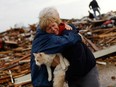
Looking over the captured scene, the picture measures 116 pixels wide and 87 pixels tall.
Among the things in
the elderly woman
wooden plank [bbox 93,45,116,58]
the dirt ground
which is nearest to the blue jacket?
the elderly woman

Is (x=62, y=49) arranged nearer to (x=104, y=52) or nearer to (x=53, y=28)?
(x=53, y=28)

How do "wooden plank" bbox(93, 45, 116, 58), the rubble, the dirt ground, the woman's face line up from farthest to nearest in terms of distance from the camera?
"wooden plank" bbox(93, 45, 116, 58)
the rubble
the dirt ground
the woman's face

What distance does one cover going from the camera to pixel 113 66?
11.0m

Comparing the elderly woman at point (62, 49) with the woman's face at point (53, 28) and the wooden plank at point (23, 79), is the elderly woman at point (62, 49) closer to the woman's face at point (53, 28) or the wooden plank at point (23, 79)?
the woman's face at point (53, 28)

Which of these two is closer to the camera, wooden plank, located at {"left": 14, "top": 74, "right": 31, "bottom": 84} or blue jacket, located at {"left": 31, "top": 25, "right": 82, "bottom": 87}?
blue jacket, located at {"left": 31, "top": 25, "right": 82, "bottom": 87}

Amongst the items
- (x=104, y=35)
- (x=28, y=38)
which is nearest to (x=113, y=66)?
(x=104, y=35)

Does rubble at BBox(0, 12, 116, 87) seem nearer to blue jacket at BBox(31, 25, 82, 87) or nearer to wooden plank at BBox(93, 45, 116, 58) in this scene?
wooden plank at BBox(93, 45, 116, 58)

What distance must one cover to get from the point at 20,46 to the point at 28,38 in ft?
7.96

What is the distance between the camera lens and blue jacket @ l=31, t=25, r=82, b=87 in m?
4.11

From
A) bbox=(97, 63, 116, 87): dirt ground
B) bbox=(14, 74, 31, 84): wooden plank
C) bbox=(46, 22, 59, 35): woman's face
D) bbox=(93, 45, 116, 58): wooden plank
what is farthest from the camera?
bbox=(93, 45, 116, 58): wooden plank

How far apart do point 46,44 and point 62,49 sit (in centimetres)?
21

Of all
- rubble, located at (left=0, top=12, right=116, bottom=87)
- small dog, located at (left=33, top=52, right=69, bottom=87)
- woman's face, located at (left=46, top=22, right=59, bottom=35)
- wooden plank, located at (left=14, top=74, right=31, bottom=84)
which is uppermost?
woman's face, located at (left=46, top=22, right=59, bottom=35)

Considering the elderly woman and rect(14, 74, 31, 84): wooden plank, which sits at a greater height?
the elderly woman

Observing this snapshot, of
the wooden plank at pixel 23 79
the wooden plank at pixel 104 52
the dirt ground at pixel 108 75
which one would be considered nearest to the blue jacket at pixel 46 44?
the dirt ground at pixel 108 75
